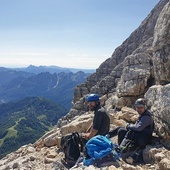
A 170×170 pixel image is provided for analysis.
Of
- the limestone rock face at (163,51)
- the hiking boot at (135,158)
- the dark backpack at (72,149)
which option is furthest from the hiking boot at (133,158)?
the limestone rock face at (163,51)

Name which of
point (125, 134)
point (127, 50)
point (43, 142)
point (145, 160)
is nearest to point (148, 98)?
point (125, 134)

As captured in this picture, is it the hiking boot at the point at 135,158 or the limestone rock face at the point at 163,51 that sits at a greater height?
the limestone rock face at the point at 163,51

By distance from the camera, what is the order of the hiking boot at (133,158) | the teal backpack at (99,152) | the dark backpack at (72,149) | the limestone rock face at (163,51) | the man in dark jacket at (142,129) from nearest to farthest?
the teal backpack at (99,152), the hiking boot at (133,158), the man in dark jacket at (142,129), the dark backpack at (72,149), the limestone rock face at (163,51)

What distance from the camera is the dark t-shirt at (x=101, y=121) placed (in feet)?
46.6

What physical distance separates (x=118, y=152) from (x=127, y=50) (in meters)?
69.8

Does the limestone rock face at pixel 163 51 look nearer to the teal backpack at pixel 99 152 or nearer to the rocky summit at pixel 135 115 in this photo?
the rocky summit at pixel 135 115

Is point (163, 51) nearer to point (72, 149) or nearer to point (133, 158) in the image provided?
point (133, 158)

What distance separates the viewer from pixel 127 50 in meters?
79.9

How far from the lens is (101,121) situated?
47.1ft

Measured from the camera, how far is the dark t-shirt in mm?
14203

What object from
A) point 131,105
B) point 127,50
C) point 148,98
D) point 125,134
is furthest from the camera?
point 127,50

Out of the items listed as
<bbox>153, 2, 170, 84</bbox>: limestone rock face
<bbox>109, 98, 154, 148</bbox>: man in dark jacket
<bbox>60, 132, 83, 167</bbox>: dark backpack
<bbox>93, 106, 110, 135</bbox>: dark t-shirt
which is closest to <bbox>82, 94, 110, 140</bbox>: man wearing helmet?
<bbox>93, 106, 110, 135</bbox>: dark t-shirt

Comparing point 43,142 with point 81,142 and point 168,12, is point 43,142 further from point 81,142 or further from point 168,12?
point 168,12

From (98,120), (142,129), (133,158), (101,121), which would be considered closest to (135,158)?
(133,158)
